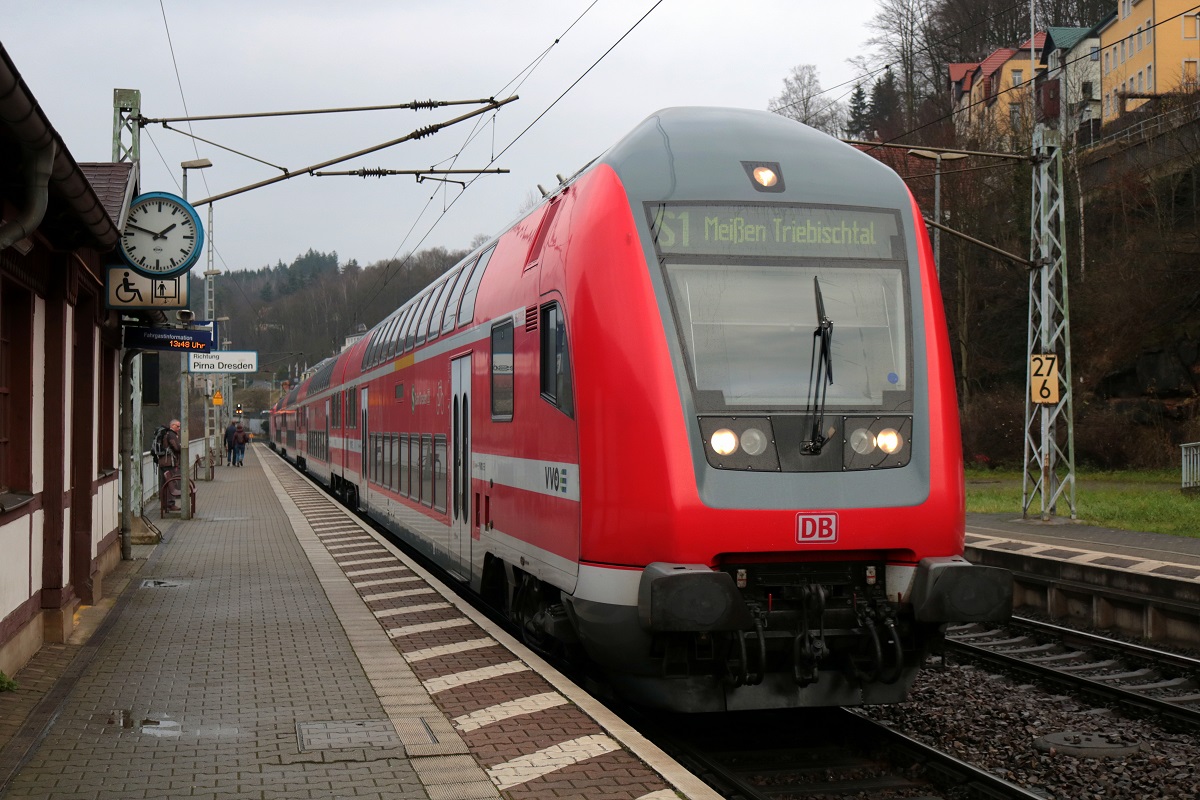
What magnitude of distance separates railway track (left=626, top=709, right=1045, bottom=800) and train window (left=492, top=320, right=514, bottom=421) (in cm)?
258

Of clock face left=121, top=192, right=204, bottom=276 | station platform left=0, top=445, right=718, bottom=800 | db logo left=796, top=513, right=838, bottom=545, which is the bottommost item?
station platform left=0, top=445, right=718, bottom=800

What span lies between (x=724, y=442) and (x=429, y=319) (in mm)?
7902

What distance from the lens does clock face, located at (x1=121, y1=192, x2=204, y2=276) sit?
42.7 ft

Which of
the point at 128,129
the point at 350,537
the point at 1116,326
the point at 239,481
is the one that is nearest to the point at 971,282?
the point at 1116,326

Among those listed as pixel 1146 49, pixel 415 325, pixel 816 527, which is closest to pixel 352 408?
pixel 415 325

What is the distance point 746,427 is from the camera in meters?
7.24

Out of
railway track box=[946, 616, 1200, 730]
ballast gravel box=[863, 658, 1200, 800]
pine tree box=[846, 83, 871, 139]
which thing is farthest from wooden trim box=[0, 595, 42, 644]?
pine tree box=[846, 83, 871, 139]

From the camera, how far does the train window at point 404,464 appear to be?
1623 cm

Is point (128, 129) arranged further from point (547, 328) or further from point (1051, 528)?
point (1051, 528)

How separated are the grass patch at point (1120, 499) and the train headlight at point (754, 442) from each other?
44.0 feet

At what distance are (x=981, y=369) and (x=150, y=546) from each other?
1326 inches

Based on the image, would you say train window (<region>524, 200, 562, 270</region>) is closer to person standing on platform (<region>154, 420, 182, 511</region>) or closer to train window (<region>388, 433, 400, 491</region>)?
train window (<region>388, 433, 400, 491</region>)

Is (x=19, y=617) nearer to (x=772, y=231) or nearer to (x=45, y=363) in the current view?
(x=45, y=363)

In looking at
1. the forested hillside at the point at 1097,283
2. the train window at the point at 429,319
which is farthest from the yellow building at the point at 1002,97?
the train window at the point at 429,319
